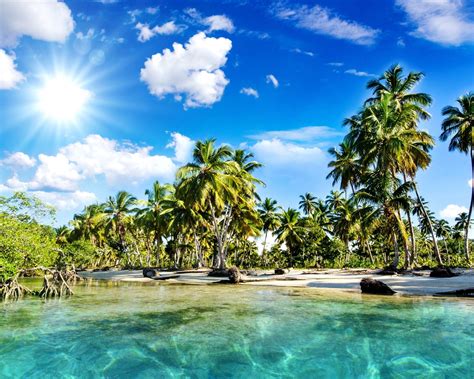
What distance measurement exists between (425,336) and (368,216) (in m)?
21.4

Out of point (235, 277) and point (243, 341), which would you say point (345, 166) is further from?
point (243, 341)

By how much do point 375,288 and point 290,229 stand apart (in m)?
30.8

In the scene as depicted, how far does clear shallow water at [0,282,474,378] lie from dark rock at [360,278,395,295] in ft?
9.32

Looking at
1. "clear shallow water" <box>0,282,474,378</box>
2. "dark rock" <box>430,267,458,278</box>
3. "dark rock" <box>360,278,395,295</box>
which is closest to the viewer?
"clear shallow water" <box>0,282,474,378</box>

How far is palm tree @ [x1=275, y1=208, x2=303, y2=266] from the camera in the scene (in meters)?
48.8

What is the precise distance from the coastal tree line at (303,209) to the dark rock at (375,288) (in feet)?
34.7

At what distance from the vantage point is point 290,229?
4875 centimetres

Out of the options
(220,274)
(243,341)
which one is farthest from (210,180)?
(243,341)

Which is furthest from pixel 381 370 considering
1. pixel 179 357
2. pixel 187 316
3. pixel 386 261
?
pixel 386 261

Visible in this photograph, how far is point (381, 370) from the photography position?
7047 millimetres

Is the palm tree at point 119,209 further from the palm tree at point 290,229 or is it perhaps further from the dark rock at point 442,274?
the dark rock at point 442,274

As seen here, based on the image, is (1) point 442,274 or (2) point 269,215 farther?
(2) point 269,215

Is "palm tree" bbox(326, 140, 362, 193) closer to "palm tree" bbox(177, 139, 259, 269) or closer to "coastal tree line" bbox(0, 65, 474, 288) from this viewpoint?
"coastal tree line" bbox(0, 65, 474, 288)

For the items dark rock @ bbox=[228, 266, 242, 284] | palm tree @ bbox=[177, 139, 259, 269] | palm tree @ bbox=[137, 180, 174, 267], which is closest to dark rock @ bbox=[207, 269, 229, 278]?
palm tree @ bbox=[177, 139, 259, 269]
